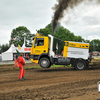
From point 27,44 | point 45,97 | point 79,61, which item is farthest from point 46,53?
point 27,44

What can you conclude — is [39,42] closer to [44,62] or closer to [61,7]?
[44,62]

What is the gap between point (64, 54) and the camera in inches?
465

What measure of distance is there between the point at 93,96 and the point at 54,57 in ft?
24.3

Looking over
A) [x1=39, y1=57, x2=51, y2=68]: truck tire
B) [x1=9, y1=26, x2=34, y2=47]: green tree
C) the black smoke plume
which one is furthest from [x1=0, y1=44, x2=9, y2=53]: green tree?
[x1=39, y1=57, x2=51, y2=68]: truck tire

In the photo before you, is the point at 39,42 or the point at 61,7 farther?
the point at 61,7

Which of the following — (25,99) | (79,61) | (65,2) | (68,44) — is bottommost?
(25,99)

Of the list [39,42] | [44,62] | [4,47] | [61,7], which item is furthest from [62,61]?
[4,47]

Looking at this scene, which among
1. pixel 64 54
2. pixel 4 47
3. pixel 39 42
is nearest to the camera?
pixel 64 54

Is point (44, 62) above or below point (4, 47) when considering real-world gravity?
below

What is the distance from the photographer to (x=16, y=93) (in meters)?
5.26

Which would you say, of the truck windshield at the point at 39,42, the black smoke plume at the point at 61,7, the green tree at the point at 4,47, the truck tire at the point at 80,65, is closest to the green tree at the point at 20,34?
the green tree at the point at 4,47

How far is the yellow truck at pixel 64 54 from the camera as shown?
38.2 ft

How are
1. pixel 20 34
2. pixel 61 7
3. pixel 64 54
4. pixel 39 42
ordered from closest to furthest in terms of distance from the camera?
1. pixel 64 54
2. pixel 39 42
3. pixel 61 7
4. pixel 20 34

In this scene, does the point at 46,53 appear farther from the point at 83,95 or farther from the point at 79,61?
the point at 83,95
